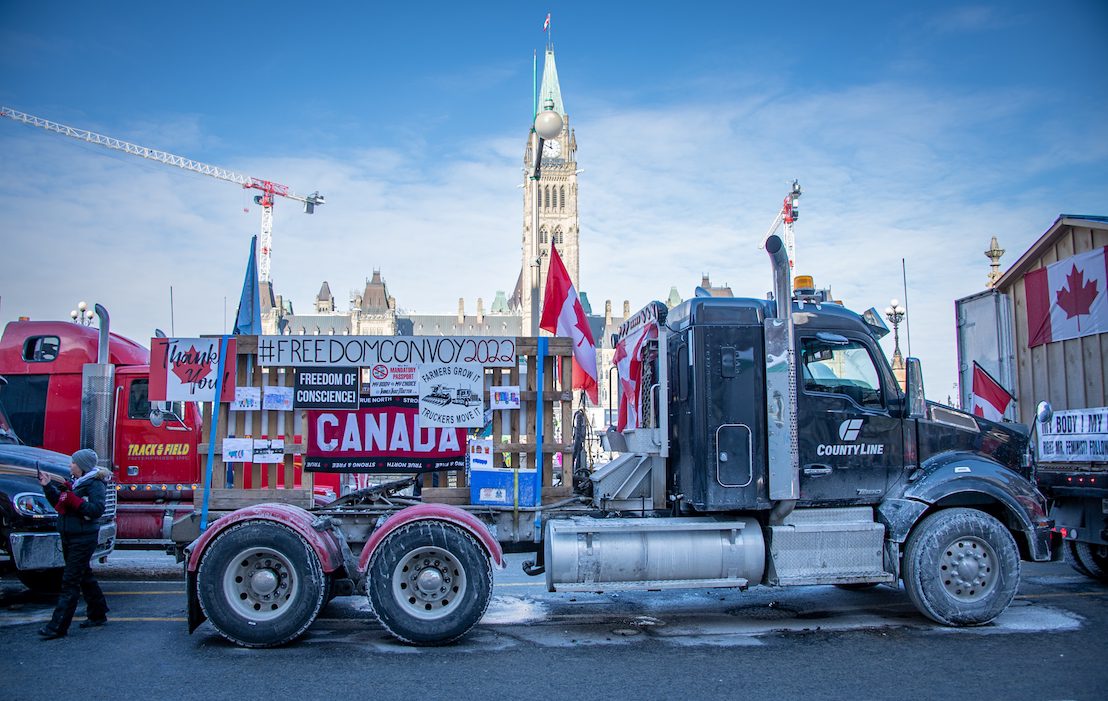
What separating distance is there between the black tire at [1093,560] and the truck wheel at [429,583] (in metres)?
7.38

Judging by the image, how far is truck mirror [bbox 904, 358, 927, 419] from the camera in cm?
748

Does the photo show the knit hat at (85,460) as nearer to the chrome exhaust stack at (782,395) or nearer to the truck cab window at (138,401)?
the truck cab window at (138,401)

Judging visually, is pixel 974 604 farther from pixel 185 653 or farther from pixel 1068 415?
pixel 185 653

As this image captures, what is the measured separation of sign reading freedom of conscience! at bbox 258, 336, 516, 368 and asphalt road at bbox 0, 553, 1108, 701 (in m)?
2.56

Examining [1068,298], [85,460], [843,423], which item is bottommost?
[85,460]

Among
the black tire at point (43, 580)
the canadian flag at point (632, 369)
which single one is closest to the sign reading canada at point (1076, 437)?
the canadian flag at point (632, 369)

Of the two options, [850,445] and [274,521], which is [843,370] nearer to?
[850,445]

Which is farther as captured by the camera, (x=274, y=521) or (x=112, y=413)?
(x=112, y=413)

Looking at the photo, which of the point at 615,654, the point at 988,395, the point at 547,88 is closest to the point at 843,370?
the point at 615,654

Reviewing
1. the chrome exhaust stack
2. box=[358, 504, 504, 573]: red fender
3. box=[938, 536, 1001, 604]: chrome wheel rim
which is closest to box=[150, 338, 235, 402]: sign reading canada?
box=[358, 504, 504, 573]: red fender

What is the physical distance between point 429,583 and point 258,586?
1485mm

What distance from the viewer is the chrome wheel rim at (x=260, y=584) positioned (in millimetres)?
6727

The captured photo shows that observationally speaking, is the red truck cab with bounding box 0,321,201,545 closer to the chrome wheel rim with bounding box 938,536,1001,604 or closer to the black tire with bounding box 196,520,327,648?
the black tire with bounding box 196,520,327,648

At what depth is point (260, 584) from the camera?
22.2ft
